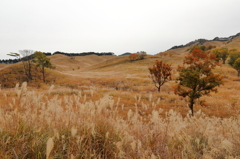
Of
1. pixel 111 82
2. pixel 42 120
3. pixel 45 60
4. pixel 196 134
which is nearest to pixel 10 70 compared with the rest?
pixel 45 60

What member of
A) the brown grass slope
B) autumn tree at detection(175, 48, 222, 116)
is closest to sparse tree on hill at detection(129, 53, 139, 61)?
the brown grass slope

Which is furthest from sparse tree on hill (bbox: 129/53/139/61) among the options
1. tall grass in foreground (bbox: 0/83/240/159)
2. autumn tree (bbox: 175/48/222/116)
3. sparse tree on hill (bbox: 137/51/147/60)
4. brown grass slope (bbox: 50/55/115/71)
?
tall grass in foreground (bbox: 0/83/240/159)

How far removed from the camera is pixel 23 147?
7.61 ft

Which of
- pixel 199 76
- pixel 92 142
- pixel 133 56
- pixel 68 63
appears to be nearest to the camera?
pixel 92 142

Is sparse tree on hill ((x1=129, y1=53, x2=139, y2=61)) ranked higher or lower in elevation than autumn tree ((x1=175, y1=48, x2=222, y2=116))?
higher

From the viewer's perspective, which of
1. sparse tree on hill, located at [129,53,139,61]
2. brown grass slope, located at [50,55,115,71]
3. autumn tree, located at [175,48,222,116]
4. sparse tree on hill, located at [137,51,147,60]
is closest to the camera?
autumn tree, located at [175,48,222,116]

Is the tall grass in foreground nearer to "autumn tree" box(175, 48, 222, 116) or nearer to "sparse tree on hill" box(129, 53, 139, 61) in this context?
"autumn tree" box(175, 48, 222, 116)

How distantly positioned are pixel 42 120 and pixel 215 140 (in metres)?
4.58

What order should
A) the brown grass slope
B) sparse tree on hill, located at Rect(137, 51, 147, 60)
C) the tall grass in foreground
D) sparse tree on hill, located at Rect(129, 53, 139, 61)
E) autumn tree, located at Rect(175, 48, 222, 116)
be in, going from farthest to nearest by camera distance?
the brown grass slope < sparse tree on hill, located at Rect(137, 51, 147, 60) < sparse tree on hill, located at Rect(129, 53, 139, 61) < autumn tree, located at Rect(175, 48, 222, 116) < the tall grass in foreground

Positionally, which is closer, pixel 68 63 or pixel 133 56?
pixel 133 56

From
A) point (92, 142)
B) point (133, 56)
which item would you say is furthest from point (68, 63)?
point (92, 142)

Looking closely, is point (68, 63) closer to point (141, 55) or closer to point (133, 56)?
point (133, 56)

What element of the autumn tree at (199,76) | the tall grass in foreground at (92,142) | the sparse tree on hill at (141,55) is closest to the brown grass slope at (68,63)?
the sparse tree on hill at (141,55)

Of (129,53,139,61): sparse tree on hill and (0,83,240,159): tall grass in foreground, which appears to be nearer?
(0,83,240,159): tall grass in foreground
